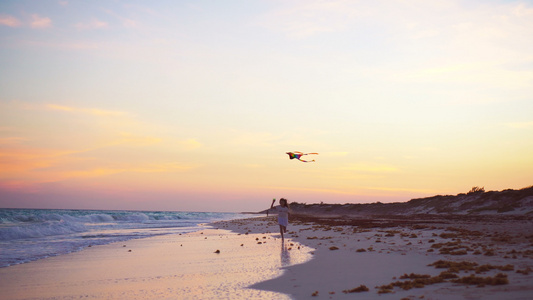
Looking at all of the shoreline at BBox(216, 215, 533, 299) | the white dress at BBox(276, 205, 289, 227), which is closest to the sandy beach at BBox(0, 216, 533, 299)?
the shoreline at BBox(216, 215, 533, 299)

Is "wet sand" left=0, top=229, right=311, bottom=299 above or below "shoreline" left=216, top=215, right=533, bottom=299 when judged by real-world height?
below

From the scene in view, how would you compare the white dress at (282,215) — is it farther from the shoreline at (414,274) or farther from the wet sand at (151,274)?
the shoreline at (414,274)

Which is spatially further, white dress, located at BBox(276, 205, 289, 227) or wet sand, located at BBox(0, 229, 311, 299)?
white dress, located at BBox(276, 205, 289, 227)

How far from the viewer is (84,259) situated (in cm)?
1647

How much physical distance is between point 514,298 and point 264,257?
32.6 ft

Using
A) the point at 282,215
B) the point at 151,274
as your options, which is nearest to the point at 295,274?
the point at 151,274

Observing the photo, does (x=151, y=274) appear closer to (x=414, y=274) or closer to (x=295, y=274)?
(x=295, y=274)

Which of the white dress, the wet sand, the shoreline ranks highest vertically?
the white dress

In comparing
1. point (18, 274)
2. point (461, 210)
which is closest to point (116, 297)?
point (18, 274)

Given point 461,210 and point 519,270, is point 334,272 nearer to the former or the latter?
point 519,270

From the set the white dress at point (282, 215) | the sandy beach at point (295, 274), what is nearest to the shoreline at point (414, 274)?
the sandy beach at point (295, 274)

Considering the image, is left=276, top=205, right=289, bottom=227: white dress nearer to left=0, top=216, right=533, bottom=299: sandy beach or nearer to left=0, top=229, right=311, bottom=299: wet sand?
left=0, top=229, right=311, bottom=299: wet sand

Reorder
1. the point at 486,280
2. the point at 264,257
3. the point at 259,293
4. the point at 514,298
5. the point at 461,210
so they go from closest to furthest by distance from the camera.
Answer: the point at 514,298, the point at 486,280, the point at 259,293, the point at 264,257, the point at 461,210

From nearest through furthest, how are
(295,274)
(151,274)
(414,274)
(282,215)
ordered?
(414,274) < (295,274) < (151,274) < (282,215)
